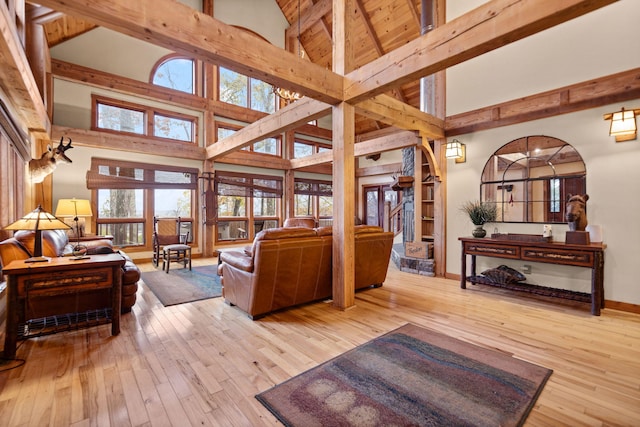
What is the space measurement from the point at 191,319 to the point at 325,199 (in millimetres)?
7498

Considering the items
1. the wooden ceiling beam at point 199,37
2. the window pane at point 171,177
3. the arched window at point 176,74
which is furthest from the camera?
the arched window at point 176,74

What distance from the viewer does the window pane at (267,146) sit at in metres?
8.18

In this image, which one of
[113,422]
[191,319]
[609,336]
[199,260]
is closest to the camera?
[113,422]

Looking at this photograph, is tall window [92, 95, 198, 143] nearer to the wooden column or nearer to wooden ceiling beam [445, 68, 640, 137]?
the wooden column

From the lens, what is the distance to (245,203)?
810cm

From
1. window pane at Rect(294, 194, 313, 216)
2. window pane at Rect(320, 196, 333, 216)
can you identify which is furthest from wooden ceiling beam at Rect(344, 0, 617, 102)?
window pane at Rect(320, 196, 333, 216)

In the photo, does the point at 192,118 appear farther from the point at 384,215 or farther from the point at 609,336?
the point at 609,336

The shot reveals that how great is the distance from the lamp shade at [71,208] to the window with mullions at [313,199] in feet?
17.9

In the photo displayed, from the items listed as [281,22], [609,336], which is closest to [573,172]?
[609,336]

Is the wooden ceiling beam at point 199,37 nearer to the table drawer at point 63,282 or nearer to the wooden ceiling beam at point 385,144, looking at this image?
the wooden ceiling beam at point 385,144

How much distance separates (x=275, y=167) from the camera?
8352mm

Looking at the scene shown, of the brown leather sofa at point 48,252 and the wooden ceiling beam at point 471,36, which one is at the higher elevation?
the wooden ceiling beam at point 471,36

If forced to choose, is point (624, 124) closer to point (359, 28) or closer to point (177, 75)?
point (359, 28)

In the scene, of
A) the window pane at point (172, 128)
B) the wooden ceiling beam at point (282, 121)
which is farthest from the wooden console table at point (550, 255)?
the window pane at point (172, 128)
